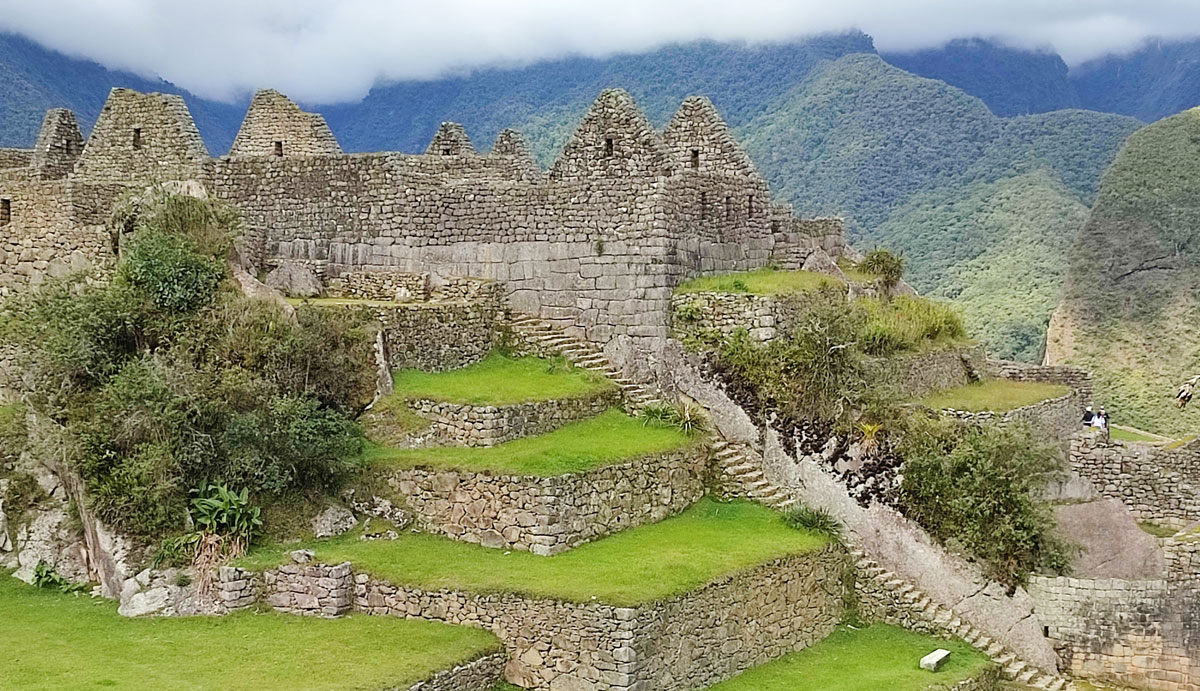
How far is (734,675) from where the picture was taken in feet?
49.0

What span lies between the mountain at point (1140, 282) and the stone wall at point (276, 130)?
883 inches

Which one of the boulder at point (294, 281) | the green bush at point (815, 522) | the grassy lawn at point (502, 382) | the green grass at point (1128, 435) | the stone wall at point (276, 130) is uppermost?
the stone wall at point (276, 130)

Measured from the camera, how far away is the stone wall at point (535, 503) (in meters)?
15.1

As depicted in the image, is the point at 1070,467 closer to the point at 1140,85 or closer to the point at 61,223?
the point at 61,223

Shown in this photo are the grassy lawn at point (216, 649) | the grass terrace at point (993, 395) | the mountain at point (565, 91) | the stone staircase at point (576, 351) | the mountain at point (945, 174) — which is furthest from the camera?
the mountain at point (565, 91)

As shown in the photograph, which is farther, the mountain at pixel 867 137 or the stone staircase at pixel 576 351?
the mountain at pixel 867 137

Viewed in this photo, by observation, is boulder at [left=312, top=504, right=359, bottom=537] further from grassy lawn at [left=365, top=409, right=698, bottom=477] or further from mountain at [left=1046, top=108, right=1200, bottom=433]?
mountain at [left=1046, top=108, right=1200, bottom=433]

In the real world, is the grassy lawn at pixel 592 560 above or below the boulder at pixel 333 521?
below

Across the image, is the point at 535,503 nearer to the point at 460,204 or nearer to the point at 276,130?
the point at 460,204

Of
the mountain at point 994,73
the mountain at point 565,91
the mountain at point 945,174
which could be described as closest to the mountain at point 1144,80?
the mountain at point 994,73

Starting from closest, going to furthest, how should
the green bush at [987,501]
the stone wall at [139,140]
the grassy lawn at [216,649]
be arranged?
the grassy lawn at [216,649]
the green bush at [987,501]
the stone wall at [139,140]

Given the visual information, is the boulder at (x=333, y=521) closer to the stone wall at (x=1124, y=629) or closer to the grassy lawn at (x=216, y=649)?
the grassy lawn at (x=216, y=649)

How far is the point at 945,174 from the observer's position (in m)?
43.4

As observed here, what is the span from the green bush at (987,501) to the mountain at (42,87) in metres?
21.7
